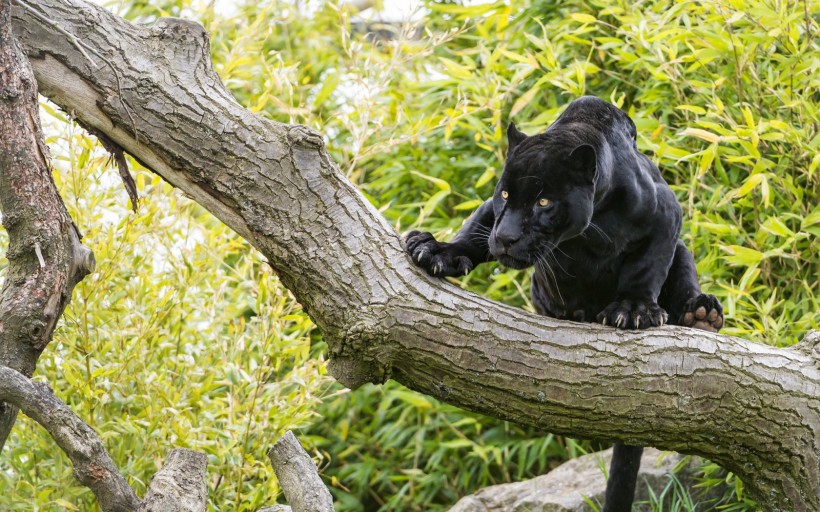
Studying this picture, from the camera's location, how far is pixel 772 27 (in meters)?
3.64

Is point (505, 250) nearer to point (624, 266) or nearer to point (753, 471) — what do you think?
point (624, 266)

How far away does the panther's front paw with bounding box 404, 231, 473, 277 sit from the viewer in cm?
281

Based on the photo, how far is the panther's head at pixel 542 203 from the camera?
272cm

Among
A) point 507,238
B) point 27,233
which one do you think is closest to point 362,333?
point 507,238

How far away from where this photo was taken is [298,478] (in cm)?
299

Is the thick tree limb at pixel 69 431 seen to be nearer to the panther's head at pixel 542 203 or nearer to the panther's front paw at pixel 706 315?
the panther's head at pixel 542 203

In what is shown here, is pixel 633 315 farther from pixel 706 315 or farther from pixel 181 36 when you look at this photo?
pixel 181 36

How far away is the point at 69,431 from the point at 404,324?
945 mm

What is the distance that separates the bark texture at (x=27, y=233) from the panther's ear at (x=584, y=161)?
4.71 feet

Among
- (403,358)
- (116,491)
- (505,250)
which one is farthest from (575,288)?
(116,491)

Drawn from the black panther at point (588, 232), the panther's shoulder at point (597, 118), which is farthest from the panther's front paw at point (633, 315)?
the panther's shoulder at point (597, 118)

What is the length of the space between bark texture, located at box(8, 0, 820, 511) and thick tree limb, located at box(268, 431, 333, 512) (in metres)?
0.46

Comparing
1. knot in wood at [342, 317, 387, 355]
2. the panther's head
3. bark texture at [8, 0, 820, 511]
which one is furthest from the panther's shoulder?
knot in wood at [342, 317, 387, 355]

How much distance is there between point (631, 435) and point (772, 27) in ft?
5.98
